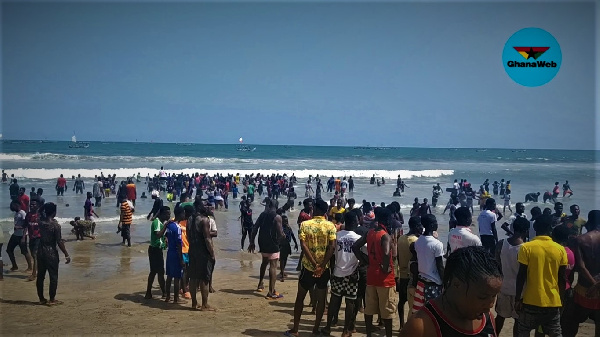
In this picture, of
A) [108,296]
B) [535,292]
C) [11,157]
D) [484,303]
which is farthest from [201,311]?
[11,157]

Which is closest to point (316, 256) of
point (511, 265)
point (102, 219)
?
point (511, 265)

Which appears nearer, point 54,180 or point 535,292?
point 535,292

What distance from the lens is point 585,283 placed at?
5.55 m

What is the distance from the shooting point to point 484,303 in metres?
2.34

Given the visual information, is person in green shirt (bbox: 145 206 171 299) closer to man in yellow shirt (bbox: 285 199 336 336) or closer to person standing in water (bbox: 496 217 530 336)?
man in yellow shirt (bbox: 285 199 336 336)

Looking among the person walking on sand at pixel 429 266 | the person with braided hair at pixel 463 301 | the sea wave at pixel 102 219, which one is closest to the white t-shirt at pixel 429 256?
the person walking on sand at pixel 429 266

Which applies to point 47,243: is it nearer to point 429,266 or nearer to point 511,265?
point 429,266

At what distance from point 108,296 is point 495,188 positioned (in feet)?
85.4

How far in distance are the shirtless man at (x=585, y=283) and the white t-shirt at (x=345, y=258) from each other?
99.7 inches

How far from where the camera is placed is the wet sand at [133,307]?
6910 mm

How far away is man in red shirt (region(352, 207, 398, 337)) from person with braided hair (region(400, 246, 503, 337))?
367 centimetres

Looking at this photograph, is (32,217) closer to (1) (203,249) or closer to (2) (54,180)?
(1) (203,249)

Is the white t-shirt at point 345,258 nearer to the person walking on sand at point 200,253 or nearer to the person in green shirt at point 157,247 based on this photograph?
the person walking on sand at point 200,253

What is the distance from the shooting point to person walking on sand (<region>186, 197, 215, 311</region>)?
774 cm
